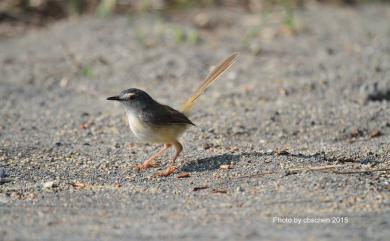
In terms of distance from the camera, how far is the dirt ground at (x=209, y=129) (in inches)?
205

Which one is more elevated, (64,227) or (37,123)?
(64,227)

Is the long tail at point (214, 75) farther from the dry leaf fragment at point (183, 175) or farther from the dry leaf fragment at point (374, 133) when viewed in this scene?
the dry leaf fragment at point (374, 133)

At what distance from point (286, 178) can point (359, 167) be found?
2.54 feet

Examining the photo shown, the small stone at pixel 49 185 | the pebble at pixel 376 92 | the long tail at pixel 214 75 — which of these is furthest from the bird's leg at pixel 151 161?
the pebble at pixel 376 92

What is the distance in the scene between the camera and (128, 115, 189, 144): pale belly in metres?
6.95

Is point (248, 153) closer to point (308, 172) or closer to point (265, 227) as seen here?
point (308, 172)

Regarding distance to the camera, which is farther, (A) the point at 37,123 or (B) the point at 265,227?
(A) the point at 37,123

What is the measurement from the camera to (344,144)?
7801mm

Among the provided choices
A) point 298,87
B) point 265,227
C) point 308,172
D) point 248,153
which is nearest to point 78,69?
point 298,87

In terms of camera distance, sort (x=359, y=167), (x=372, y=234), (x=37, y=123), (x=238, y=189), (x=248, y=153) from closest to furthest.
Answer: (x=372, y=234), (x=238, y=189), (x=359, y=167), (x=248, y=153), (x=37, y=123)

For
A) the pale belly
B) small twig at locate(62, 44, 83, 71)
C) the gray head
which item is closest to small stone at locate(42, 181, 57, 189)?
the pale belly

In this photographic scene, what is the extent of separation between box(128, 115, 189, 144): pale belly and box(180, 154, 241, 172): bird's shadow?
32 centimetres

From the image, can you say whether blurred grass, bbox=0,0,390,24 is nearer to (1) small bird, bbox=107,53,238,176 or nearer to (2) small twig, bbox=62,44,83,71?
(2) small twig, bbox=62,44,83,71

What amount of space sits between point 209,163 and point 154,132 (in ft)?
2.03
